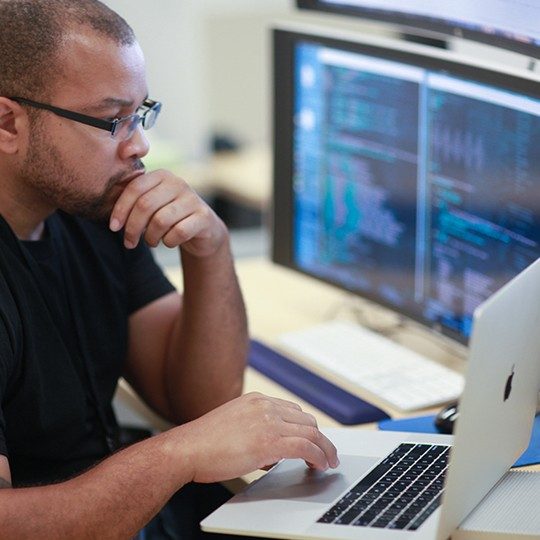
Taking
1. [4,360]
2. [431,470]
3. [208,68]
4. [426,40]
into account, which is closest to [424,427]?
[431,470]

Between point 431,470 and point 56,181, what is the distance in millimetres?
660

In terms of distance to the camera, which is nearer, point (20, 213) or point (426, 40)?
point (20, 213)

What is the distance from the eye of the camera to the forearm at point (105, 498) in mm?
1296

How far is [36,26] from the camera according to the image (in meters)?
1.53

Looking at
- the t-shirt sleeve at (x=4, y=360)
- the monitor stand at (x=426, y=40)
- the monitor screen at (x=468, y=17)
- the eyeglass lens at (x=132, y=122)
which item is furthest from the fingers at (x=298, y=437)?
the monitor stand at (x=426, y=40)

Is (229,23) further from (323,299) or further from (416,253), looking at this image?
(416,253)

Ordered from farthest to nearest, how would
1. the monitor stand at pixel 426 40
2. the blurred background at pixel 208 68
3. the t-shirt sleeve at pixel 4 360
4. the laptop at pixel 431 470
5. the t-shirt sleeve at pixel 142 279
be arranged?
the blurred background at pixel 208 68, the monitor stand at pixel 426 40, the t-shirt sleeve at pixel 142 279, the t-shirt sleeve at pixel 4 360, the laptop at pixel 431 470

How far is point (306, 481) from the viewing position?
1.37 metres

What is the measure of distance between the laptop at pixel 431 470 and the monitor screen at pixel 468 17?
0.45 metres

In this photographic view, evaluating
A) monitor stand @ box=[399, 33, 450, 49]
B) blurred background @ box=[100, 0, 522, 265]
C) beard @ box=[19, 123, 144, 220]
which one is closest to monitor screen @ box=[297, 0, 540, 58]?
monitor stand @ box=[399, 33, 450, 49]

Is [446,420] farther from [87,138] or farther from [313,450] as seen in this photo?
[87,138]

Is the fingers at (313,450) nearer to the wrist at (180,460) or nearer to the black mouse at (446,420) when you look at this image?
the wrist at (180,460)

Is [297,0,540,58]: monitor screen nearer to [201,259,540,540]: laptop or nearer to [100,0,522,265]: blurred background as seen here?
[201,259,540,540]: laptop

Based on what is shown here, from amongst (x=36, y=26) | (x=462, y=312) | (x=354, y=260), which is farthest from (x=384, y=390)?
(x=36, y=26)
